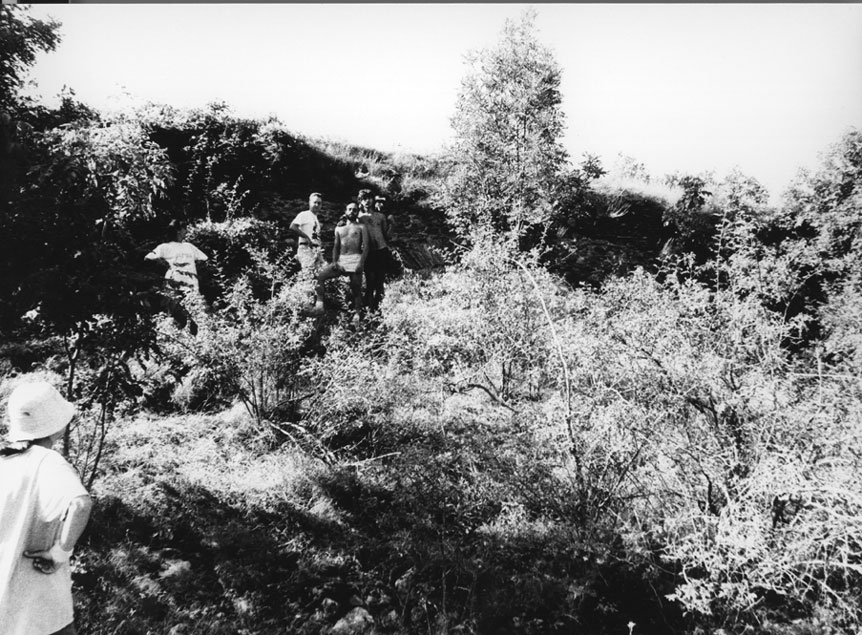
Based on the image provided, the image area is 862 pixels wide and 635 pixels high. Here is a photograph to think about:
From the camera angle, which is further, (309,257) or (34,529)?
(309,257)

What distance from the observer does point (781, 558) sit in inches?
97.5

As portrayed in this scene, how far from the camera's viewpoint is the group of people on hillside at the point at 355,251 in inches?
260

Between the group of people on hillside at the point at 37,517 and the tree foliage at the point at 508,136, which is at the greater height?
the tree foliage at the point at 508,136

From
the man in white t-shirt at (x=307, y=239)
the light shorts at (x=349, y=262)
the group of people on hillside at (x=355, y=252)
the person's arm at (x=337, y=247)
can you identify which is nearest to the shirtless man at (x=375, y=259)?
Result: the group of people on hillside at (x=355, y=252)

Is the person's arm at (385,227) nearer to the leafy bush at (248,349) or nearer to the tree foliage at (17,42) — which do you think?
the leafy bush at (248,349)

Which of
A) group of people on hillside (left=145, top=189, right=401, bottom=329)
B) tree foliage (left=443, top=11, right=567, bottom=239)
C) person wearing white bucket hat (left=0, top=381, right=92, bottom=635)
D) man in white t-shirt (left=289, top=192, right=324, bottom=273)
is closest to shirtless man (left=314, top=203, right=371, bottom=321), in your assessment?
group of people on hillside (left=145, top=189, right=401, bottom=329)

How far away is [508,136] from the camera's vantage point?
31.8 ft

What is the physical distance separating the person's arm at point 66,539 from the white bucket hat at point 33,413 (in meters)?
0.36

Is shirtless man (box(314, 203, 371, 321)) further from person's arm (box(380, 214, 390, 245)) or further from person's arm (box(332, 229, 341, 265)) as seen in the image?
person's arm (box(380, 214, 390, 245))

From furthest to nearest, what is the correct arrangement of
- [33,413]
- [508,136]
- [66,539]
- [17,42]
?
[508,136]
[17,42]
[33,413]
[66,539]

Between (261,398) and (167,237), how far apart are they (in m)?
2.58

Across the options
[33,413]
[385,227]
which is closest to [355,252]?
[385,227]

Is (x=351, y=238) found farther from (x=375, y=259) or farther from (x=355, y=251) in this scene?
(x=375, y=259)

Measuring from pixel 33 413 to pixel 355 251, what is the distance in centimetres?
498
